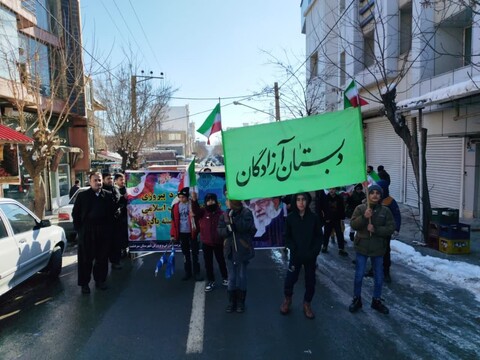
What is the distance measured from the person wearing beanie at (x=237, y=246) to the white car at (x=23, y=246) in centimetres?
285

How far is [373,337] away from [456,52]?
11679mm

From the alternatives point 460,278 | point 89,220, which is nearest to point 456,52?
point 460,278

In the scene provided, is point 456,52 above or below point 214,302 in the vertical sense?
above

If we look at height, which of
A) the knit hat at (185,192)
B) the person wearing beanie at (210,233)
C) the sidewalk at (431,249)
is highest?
the knit hat at (185,192)

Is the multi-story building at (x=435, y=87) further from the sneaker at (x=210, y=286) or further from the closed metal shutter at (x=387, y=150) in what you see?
the sneaker at (x=210, y=286)

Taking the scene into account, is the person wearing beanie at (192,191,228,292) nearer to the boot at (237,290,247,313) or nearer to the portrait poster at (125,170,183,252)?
the boot at (237,290,247,313)

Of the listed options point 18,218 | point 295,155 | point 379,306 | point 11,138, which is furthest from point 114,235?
point 379,306

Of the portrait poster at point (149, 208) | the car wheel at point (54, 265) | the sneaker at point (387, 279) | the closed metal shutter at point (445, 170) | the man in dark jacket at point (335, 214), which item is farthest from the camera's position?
the closed metal shutter at point (445, 170)

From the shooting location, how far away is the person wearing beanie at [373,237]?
15.5 feet

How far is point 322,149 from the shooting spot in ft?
14.7

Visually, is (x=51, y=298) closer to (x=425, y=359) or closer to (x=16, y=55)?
(x=425, y=359)

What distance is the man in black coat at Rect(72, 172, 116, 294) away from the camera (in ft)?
18.8

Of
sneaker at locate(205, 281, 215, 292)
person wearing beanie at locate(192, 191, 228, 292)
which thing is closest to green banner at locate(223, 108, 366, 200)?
person wearing beanie at locate(192, 191, 228, 292)

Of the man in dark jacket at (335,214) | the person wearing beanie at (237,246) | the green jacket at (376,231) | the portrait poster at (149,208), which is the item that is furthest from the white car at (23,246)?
the man in dark jacket at (335,214)
